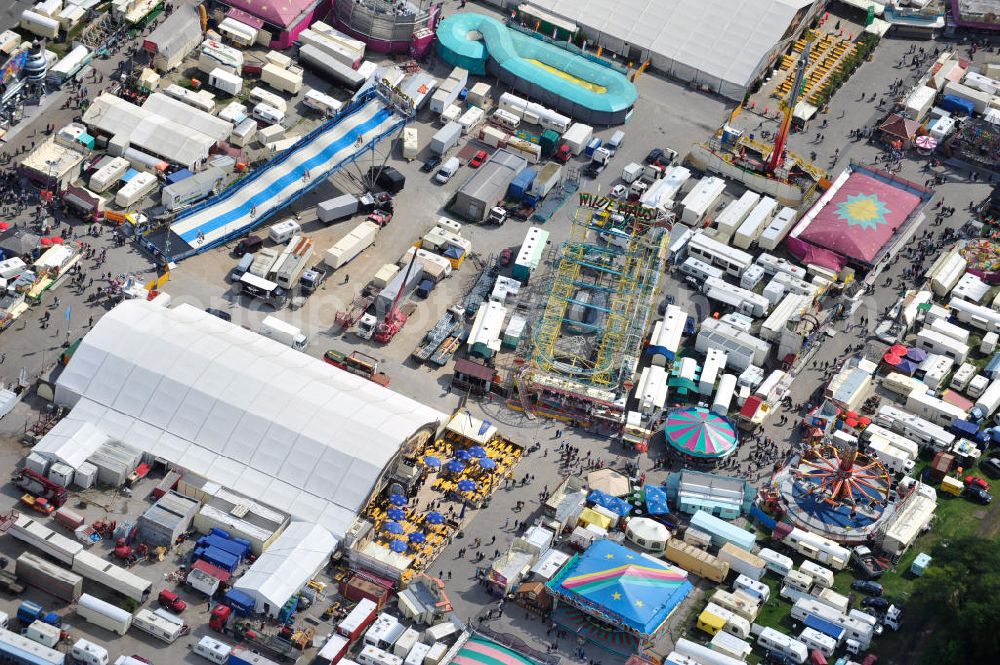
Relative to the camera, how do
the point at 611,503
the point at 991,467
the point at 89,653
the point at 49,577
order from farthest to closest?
the point at 991,467 < the point at 611,503 < the point at 49,577 < the point at 89,653

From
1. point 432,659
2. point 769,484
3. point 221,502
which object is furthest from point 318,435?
point 769,484

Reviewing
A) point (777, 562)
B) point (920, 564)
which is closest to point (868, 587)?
point (920, 564)

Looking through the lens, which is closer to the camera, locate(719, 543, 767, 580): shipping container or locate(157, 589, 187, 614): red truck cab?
locate(157, 589, 187, 614): red truck cab

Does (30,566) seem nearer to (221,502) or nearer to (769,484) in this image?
(221,502)

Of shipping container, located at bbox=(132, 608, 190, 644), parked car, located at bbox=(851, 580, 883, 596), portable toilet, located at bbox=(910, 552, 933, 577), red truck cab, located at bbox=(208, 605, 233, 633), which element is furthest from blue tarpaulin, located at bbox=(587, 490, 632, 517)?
A: shipping container, located at bbox=(132, 608, 190, 644)

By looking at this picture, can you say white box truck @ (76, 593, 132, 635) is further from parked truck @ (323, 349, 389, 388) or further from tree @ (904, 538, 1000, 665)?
tree @ (904, 538, 1000, 665)

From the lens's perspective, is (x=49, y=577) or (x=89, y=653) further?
(x=49, y=577)

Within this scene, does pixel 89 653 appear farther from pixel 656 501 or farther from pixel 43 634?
pixel 656 501
